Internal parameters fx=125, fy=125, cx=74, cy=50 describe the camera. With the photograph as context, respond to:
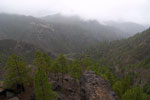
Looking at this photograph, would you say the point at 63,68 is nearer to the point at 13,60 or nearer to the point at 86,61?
the point at 13,60

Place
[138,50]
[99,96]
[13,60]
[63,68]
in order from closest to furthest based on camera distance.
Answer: [13,60], [99,96], [63,68], [138,50]

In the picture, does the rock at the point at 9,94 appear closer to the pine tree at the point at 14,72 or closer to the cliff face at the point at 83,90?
the cliff face at the point at 83,90

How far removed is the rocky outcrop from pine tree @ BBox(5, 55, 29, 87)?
19.2 meters

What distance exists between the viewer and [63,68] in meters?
42.7

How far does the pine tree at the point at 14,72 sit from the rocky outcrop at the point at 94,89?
756 inches

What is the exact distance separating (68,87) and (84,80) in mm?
6453

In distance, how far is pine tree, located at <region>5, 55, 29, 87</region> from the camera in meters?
28.0

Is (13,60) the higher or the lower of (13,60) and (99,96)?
the higher

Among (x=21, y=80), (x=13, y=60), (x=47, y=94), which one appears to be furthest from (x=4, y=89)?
(x=47, y=94)

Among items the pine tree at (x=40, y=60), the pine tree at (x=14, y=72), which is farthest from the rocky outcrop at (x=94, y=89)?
the pine tree at (x=14, y=72)

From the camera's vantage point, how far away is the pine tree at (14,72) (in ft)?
91.9

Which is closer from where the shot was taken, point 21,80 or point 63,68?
point 21,80

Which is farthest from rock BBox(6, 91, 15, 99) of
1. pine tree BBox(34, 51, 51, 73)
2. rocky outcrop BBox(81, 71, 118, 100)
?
rocky outcrop BBox(81, 71, 118, 100)

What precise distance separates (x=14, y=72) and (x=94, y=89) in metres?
23.4
